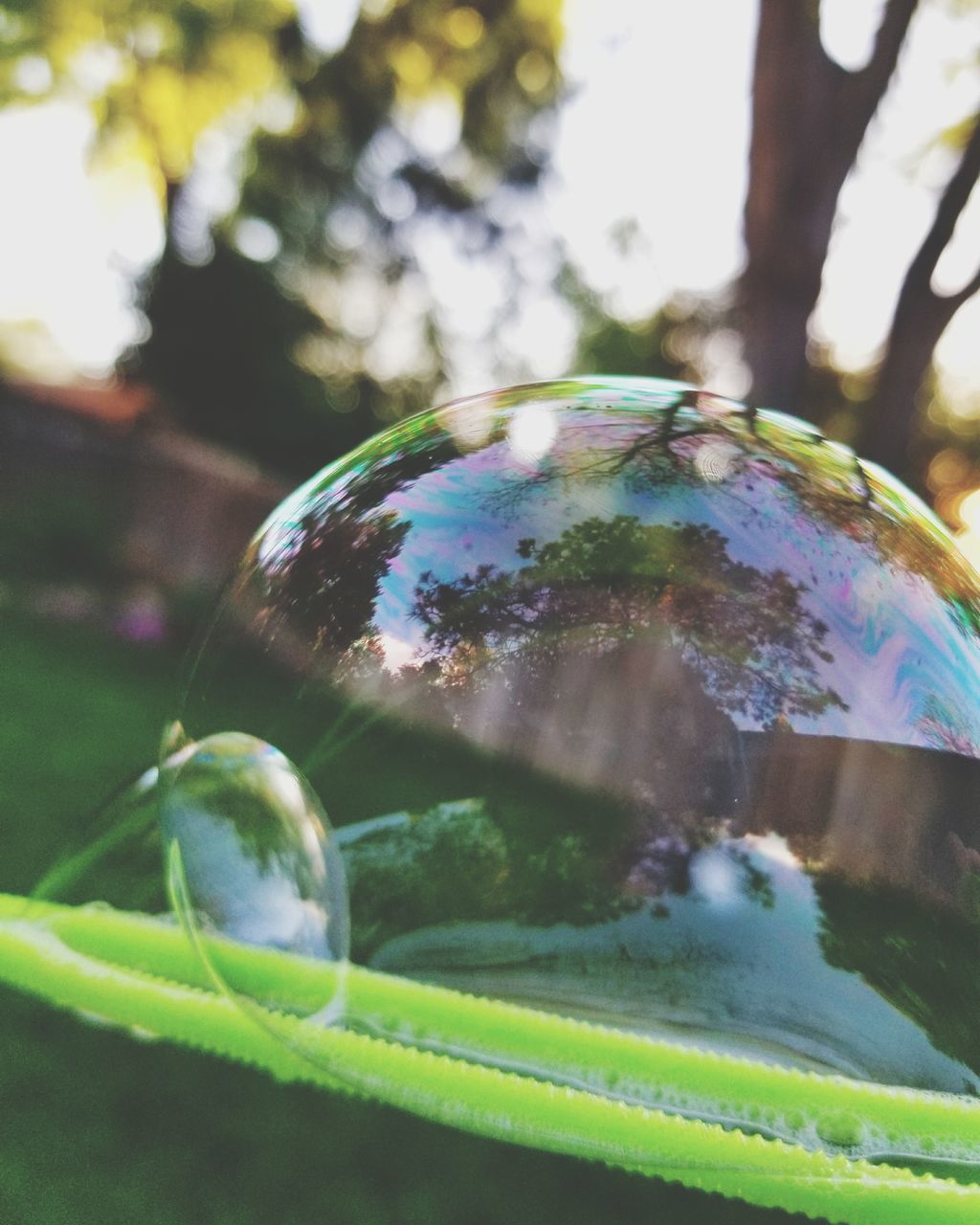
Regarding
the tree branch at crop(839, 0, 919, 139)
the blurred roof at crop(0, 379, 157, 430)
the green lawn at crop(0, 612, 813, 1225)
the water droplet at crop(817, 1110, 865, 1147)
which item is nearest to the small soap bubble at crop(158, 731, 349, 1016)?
the green lawn at crop(0, 612, 813, 1225)

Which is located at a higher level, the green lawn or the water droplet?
the water droplet

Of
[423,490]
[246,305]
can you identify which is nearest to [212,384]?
[246,305]

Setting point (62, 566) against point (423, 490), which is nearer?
point (423, 490)

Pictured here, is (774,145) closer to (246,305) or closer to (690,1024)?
(690,1024)

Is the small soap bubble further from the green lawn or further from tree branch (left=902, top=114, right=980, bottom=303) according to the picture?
tree branch (left=902, top=114, right=980, bottom=303)

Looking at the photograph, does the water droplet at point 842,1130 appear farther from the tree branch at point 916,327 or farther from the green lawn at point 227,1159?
the tree branch at point 916,327

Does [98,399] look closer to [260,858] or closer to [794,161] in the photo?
[794,161]

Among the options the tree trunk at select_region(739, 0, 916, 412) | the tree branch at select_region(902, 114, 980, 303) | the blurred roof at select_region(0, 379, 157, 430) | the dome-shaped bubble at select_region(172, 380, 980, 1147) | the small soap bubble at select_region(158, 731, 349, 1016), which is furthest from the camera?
the blurred roof at select_region(0, 379, 157, 430)
